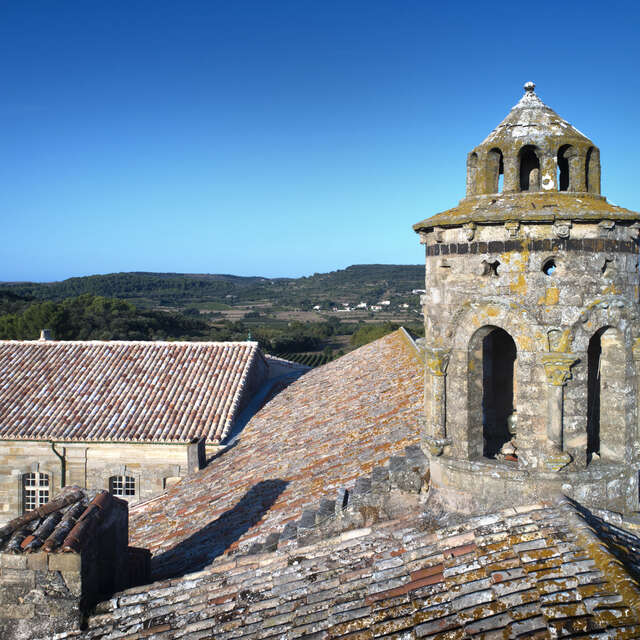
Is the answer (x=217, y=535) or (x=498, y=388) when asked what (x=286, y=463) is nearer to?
(x=217, y=535)

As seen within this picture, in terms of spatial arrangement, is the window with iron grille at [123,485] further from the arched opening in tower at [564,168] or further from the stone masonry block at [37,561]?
the arched opening in tower at [564,168]

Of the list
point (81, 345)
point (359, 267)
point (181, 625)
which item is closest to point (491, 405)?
point (181, 625)

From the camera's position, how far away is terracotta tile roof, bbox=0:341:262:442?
17.5 metres

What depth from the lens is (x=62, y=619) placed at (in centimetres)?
573

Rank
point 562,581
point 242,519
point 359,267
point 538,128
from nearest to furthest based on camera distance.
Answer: point 562,581
point 538,128
point 242,519
point 359,267

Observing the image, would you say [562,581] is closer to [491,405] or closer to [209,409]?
[491,405]

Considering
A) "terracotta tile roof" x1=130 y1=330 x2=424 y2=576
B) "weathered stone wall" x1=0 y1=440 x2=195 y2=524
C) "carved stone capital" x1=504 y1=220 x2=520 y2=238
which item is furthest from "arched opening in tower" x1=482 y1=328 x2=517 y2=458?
"weathered stone wall" x1=0 y1=440 x2=195 y2=524

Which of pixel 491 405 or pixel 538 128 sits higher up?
pixel 538 128

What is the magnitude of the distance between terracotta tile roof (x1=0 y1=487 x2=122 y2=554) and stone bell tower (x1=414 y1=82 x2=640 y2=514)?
12.6ft

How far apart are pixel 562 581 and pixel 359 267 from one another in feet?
544

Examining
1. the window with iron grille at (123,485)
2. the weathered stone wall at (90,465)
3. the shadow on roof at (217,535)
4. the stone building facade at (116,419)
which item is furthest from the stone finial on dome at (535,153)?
the window with iron grille at (123,485)

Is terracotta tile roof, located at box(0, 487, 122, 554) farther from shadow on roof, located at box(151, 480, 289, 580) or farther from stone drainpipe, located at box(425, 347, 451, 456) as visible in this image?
stone drainpipe, located at box(425, 347, 451, 456)

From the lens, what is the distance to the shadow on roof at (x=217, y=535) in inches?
356

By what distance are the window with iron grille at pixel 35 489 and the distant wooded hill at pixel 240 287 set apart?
93.3 meters
